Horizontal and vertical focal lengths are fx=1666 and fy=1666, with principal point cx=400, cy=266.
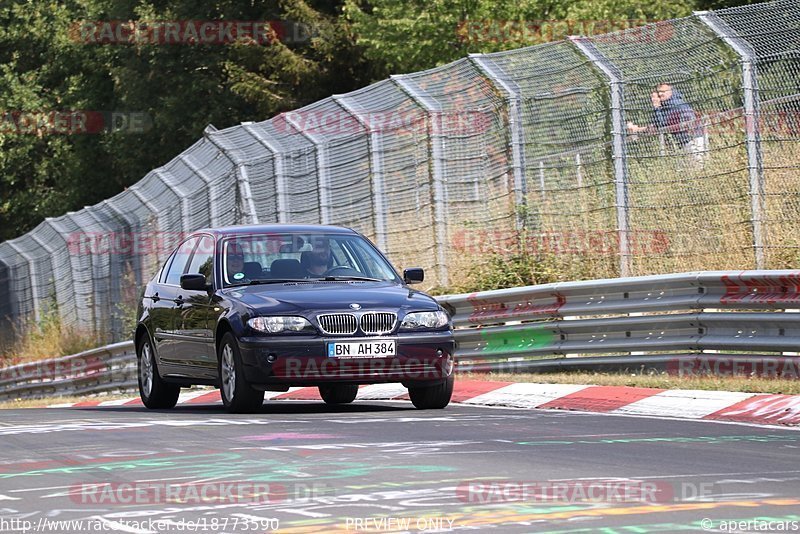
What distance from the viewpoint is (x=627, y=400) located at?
13.2m

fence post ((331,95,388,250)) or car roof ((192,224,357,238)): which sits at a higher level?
fence post ((331,95,388,250))

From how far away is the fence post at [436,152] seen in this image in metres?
19.6

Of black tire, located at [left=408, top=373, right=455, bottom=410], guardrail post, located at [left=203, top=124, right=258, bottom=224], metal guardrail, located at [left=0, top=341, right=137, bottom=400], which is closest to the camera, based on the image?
black tire, located at [left=408, top=373, right=455, bottom=410]

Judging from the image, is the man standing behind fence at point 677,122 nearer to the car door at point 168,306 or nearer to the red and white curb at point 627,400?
the red and white curb at point 627,400

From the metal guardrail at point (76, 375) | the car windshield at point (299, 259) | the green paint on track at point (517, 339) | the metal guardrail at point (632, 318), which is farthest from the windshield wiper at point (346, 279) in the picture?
the metal guardrail at point (76, 375)

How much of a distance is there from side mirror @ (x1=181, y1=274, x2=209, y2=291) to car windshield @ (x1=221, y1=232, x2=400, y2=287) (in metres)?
0.19

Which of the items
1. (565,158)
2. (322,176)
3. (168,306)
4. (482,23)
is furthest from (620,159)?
(482,23)

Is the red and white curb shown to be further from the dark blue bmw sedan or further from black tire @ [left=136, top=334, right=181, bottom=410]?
black tire @ [left=136, top=334, right=181, bottom=410]

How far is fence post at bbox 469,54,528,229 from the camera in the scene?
734 inches

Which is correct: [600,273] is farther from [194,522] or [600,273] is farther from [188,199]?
[194,522]

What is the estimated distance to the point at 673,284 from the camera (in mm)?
14844

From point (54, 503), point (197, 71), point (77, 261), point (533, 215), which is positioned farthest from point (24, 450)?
point (197, 71)

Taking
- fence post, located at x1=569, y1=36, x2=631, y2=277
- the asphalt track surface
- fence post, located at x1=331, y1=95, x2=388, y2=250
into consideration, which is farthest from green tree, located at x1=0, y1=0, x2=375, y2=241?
the asphalt track surface

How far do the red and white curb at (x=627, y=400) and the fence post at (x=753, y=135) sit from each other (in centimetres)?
244
